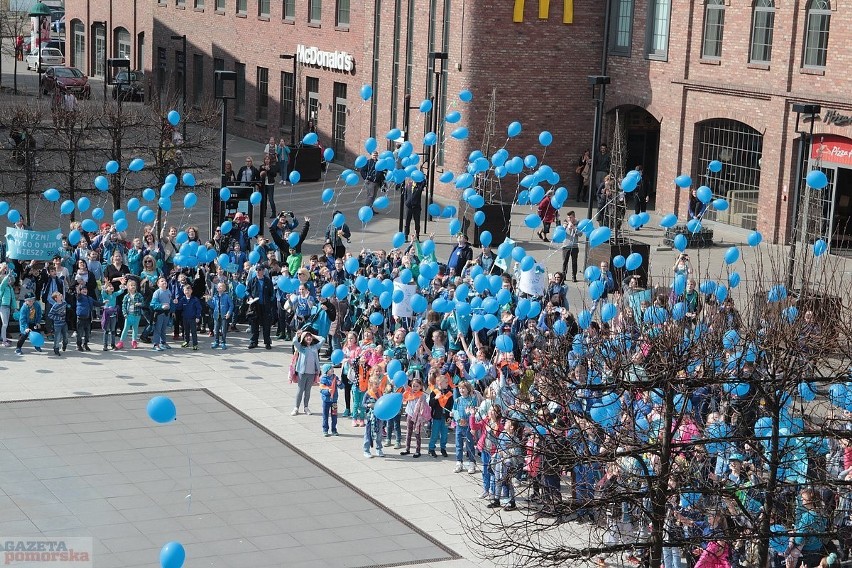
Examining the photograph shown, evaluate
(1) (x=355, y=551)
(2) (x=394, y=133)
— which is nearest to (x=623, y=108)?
(2) (x=394, y=133)

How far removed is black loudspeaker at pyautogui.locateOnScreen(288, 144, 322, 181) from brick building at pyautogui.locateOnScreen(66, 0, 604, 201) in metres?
1.96

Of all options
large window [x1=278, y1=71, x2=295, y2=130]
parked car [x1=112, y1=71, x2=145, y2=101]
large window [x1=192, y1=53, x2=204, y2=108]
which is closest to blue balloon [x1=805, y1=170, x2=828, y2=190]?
large window [x1=278, y1=71, x2=295, y2=130]

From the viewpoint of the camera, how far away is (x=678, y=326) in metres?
14.4

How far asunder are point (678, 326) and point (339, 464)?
708 cm

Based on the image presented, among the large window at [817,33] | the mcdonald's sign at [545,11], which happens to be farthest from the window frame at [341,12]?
the large window at [817,33]

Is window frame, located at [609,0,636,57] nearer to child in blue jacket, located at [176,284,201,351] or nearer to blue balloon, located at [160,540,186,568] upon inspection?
child in blue jacket, located at [176,284,201,351]

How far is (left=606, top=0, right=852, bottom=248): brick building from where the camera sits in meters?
33.2

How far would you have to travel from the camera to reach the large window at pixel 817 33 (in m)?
33.1

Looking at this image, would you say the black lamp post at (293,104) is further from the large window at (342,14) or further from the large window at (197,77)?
the large window at (197,77)

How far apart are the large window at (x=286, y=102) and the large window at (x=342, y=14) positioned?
3.91 meters

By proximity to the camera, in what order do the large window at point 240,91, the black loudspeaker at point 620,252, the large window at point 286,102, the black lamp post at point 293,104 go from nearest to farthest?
the black loudspeaker at point 620,252, the black lamp post at point 293,104, the large window at point 286,102, the large window at point 240,91

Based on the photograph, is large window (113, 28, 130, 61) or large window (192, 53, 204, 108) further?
large window (113, 28, 130, 61)

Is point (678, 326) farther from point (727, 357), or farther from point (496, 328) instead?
point (496, 328)

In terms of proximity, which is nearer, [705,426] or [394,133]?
[705,426]
